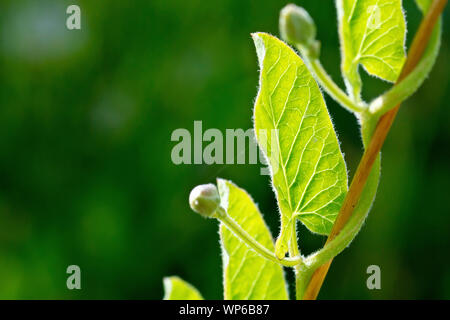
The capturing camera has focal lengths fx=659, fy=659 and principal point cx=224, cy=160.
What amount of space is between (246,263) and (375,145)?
19cm

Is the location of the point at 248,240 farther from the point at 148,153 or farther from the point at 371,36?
the point at 148,153

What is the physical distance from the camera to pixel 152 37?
6.19ft

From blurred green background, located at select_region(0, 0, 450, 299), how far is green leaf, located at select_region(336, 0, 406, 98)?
1.24 m

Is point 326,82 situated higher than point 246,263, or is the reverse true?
point 326,82

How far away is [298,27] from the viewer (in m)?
0.40

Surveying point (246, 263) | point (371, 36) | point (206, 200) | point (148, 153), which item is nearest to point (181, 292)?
point (246, 263)

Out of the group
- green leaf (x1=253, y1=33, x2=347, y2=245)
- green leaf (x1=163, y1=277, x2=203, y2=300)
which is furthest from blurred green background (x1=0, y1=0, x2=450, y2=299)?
green leaf (x1=253, y1=33, x2=347, y2=245)

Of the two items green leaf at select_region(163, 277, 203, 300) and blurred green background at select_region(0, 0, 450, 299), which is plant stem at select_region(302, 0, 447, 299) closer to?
green leaf at select_region(163, 277, 203, 300)

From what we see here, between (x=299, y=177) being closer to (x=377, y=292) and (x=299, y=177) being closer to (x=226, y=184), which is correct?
(x=226, y=184)

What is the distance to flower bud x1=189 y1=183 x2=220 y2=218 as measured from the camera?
0.46 meters

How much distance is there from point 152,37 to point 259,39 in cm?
147

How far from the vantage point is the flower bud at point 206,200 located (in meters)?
0.46
